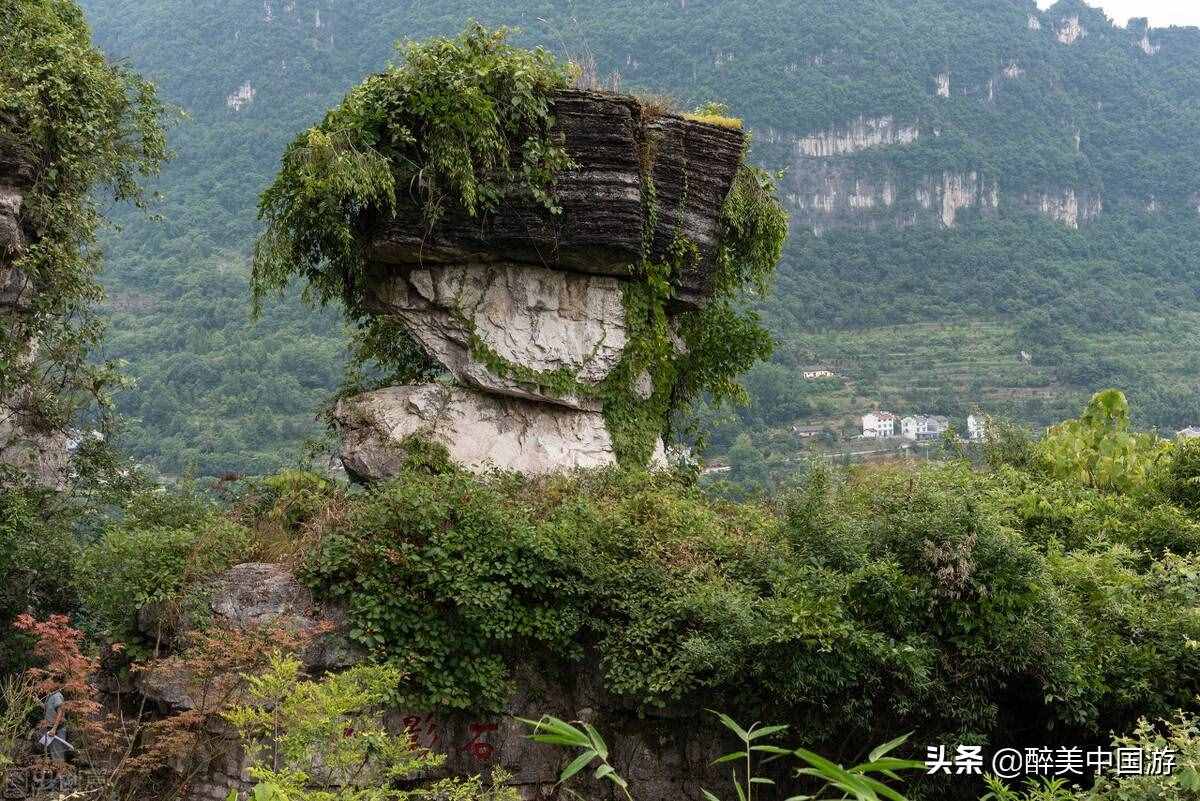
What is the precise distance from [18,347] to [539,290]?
261 inches

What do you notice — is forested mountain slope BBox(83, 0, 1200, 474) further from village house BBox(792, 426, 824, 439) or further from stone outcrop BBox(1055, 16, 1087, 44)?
village house BBox(792, 426, 824, 439)

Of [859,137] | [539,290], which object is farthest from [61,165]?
[859,137]

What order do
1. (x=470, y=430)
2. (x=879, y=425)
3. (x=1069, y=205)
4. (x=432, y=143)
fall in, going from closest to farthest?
1. (x=432, y=143)
2. (x=470, y=430)
3. (x=879, y=425)
4. (x=1069, y=205)

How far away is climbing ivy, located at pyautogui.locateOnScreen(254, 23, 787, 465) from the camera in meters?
11.8

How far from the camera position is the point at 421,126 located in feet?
39.9

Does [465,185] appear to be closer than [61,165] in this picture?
Yes

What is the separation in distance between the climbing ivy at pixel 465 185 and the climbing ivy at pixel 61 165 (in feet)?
10.2

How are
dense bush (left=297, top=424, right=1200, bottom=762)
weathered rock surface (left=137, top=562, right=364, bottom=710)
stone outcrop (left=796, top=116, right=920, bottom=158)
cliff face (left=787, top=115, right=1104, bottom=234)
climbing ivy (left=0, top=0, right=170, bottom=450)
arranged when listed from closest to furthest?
1. dense bush (left=297, top=424, right=1200, bottom=762)
2. weathered rock surface (left=137, top=562, right=364, bottom=710)
3. climbing ivy (left=0, top=0, right=170, bottom=450)
4. cliff face (left=787, top=115, right=1104, bottom=234)
5. stone outcrop (left=796, top=116, right=920, bottom=158)

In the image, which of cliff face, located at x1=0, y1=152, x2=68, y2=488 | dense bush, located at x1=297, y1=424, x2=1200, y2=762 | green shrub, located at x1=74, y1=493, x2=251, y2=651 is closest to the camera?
dense bush, located at x1=297, y1=424, x2=1200, y2=762

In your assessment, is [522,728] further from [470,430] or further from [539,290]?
[539,290]

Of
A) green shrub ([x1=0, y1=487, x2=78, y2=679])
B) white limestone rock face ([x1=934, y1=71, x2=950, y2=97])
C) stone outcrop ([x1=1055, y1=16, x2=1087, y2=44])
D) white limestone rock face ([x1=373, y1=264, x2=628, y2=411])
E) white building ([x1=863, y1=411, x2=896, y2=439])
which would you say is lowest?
green shrub ([x1=0, y1=487, x2=78, y2=679])

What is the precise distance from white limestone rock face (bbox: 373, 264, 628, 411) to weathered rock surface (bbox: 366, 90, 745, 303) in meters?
0.18

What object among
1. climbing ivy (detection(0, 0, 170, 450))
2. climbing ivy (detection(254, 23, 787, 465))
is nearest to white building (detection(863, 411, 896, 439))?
climbing ivy (detection(254, 23, 787, 465))

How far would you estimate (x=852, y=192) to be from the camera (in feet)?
271
